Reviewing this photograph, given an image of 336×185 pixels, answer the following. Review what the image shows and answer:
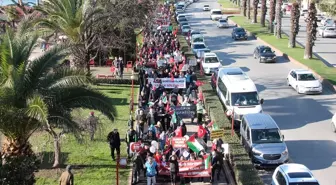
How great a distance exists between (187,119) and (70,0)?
8.76 metres

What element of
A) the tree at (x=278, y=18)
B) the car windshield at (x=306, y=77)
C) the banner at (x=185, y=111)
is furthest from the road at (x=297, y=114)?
the tree at (x=278, y=18)

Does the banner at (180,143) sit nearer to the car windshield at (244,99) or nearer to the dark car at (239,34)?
the car windshield at (244,99)

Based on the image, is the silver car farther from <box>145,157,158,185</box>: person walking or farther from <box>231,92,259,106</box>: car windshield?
<box>145,157,158,185</box>: person walking

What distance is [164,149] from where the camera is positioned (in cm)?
1927

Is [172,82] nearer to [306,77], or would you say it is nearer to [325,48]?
[306,77]

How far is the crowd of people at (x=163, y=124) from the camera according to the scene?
17.4 metres

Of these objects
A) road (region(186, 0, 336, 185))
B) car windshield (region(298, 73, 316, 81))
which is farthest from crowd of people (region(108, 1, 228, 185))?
car windshield (region(298, 73, 316, 81))

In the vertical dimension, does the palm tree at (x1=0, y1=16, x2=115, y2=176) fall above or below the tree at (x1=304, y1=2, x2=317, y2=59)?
below

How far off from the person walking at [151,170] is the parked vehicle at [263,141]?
477 cm

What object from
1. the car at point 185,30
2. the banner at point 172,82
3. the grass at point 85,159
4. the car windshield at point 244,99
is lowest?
the grass at point 85,159

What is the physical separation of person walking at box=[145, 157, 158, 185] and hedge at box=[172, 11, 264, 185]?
2.72 metres

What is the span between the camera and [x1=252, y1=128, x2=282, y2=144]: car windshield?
66.2 feet

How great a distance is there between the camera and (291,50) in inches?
1868

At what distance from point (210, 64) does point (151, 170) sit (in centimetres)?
2278
